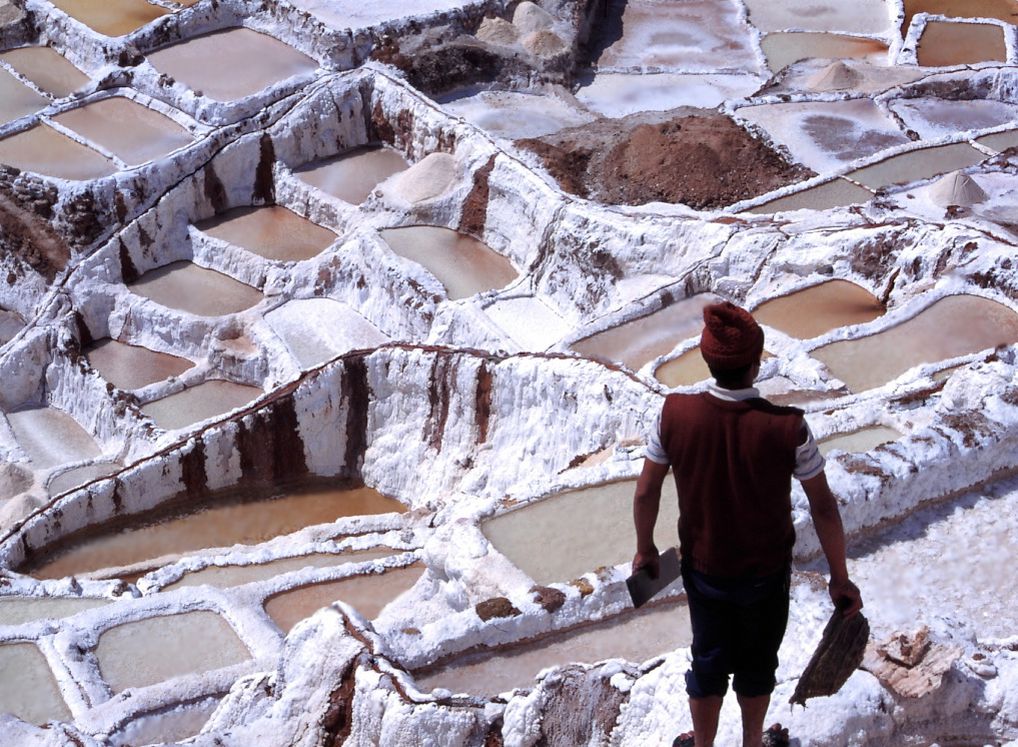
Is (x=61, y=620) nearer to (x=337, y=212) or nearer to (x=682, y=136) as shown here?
(x=337, y=212)

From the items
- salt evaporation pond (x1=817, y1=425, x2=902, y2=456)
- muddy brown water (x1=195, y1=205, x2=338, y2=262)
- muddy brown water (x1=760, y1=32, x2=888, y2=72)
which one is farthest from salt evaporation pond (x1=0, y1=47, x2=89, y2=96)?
salt evaporation pond (x1=817, y1=425, x2=902, y2=456)

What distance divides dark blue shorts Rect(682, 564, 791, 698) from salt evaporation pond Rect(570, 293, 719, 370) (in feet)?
31.2

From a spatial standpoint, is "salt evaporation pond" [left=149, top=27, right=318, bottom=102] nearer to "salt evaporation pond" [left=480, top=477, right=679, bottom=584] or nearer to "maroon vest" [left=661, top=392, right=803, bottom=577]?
"salt evaporation pond" [left=480, top=477, right=679, bottom=584]

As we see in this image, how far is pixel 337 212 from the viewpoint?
77.0 ft

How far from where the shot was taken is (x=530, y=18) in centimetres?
2838

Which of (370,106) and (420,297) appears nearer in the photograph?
(420,297)

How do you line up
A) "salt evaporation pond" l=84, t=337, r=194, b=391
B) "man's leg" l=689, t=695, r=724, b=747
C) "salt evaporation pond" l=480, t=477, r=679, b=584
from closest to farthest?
"man's leg" l=689, t=695, r=724, b=747, "salt evaporation pond" l=480, t=477, r=679, b=584, "salt evaporation pond" l=84, t=337, r=194, b=391

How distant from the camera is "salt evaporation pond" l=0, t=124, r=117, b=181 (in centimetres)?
2405

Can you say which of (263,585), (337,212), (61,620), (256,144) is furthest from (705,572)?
(256,144)

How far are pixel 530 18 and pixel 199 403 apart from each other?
12.6 metres

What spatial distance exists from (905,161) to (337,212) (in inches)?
397

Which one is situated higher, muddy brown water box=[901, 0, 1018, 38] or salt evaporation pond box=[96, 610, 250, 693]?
muddy brown water box=[901, 0, 1018, 38]

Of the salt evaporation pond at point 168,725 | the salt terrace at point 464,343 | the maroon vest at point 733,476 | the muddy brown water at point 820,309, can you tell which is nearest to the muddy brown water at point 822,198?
the salt terrace at point 464,343

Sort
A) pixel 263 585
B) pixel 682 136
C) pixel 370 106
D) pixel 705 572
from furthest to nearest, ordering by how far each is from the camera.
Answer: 1. pixel 370 106
2. pixel 682 136
3. pixel 263 585
4. pixel 705 572
